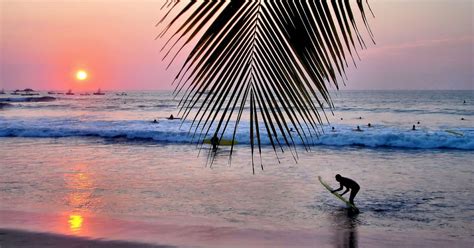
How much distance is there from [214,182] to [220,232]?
13.9ft

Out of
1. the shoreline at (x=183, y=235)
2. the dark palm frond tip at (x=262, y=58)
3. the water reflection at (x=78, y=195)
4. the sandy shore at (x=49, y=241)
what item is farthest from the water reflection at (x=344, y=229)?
the dark palm frond tip at (x=262, y=58)

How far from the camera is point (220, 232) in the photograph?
275 inches

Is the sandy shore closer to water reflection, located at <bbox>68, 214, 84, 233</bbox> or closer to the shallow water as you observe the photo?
water reflection, located at <bbox>68, 214, 84, 233</bbox>

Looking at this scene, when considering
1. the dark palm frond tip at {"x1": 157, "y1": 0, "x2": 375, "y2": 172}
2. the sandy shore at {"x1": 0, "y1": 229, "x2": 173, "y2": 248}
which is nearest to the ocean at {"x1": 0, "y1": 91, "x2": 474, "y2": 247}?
the sandy shore at {"x1": 0, "y1": 229, "x2": 173, "y2": 248}

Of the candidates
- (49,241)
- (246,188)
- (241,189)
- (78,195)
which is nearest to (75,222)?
(49,241)

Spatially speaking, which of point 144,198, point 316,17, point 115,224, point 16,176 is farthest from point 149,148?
point 316,17

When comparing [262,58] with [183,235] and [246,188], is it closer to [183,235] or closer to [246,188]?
[183,235]

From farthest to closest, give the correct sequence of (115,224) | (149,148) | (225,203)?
(149,148), (225,203), (115,224)

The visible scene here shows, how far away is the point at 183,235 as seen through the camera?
6.74m

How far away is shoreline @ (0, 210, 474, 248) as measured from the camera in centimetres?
632

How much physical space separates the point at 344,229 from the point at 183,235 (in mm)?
2421

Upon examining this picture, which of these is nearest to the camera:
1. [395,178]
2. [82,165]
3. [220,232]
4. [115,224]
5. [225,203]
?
[220,232]

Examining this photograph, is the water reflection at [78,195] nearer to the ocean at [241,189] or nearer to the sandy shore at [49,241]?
the ocean at [241,189]

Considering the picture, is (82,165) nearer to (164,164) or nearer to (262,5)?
(164,164)
